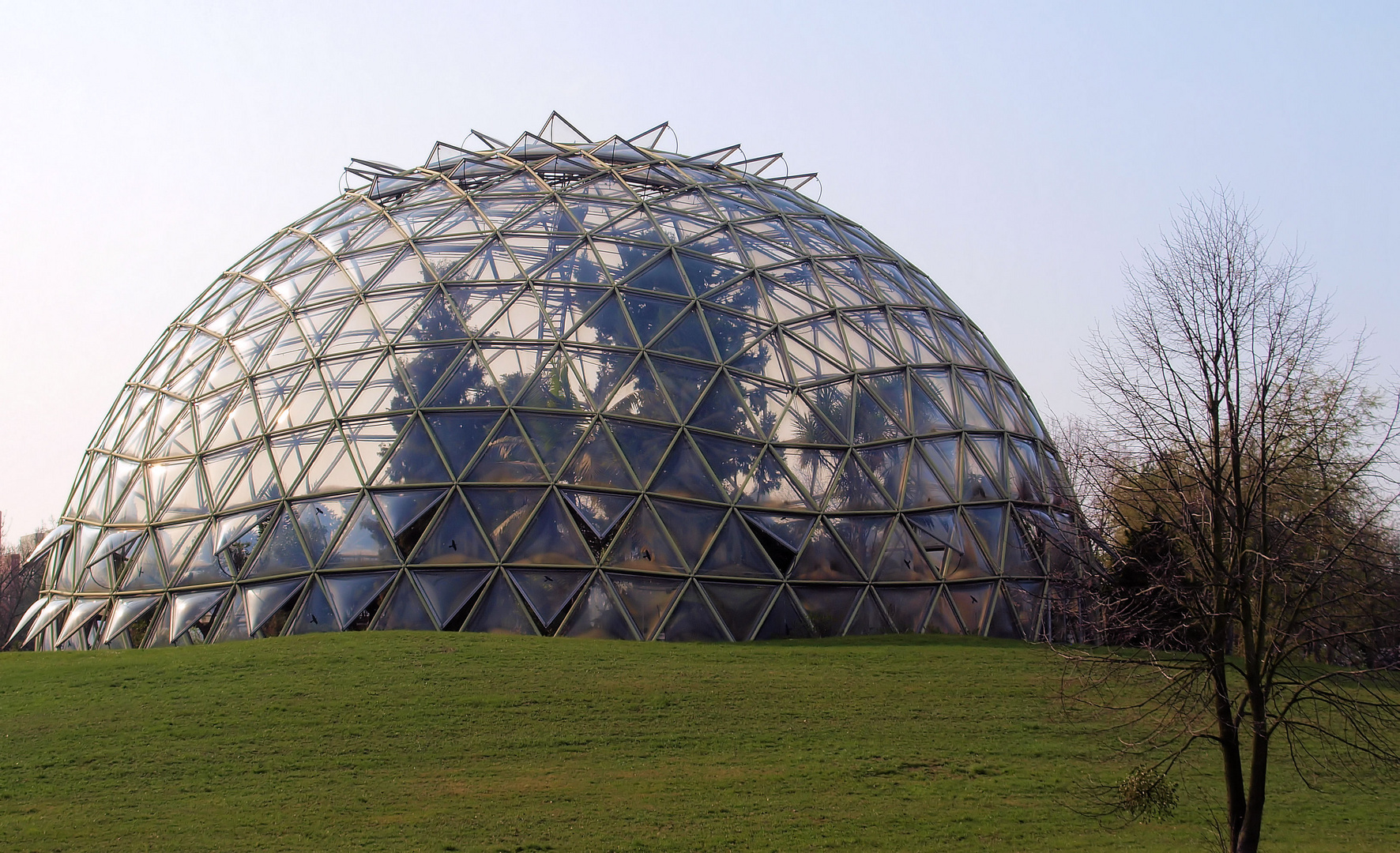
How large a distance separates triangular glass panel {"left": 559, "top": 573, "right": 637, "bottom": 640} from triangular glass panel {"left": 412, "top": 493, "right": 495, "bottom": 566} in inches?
82.1

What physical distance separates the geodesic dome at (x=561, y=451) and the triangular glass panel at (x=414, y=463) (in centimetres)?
6

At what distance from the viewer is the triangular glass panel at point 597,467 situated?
76.6 feet

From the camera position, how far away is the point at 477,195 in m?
30.5

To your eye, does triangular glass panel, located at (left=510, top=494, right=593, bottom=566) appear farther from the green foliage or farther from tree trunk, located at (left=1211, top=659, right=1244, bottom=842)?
tree trunk, located at (left=1211, top=659, right=1244, bottom=842)

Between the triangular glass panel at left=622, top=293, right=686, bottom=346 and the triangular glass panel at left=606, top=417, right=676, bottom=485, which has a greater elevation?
the triangular glass panel at left=622, top=293, right=686, bottom=346

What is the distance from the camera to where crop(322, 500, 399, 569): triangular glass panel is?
2302 centimetres

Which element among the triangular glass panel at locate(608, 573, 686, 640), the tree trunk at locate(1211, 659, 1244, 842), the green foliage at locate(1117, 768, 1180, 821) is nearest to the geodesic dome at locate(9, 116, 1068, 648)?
the triangular glass panel at locate(608, 573, 686, 640)

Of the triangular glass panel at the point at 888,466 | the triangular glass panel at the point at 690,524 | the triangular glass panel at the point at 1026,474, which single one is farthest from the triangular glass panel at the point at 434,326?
the triangular glass panel at the point at 1026,474

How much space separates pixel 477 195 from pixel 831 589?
15238 millimetres

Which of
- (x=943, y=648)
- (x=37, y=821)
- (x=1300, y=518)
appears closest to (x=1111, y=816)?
(x=1300, y=518)

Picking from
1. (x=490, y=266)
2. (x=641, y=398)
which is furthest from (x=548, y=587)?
(x=490, y=266)

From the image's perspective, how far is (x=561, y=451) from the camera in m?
23.6

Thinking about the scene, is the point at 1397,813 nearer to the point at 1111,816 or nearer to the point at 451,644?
the point at 1111,816

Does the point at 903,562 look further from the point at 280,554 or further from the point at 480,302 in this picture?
the point at 280,554
